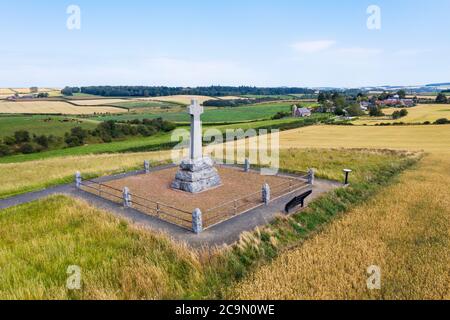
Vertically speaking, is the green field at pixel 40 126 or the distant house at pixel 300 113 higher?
the distant house at pixel 300 113

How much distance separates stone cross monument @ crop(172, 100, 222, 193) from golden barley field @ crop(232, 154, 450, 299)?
849cm

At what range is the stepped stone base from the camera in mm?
17906

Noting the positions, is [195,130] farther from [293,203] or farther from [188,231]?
[293,203]

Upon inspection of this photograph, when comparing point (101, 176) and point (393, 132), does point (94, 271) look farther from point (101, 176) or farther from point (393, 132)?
point (393, 132)

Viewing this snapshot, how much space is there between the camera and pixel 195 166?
708 inches

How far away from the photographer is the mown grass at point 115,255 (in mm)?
8227

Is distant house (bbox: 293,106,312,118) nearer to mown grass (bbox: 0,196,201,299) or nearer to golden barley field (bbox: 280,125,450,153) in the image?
golden barley field (bbox: 280,125,450,153)

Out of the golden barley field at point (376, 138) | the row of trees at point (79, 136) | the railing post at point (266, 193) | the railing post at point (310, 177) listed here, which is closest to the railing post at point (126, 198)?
the railing post at point (266, 193)

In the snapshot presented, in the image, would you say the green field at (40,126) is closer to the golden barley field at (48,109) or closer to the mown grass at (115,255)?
the golden barley field at (48,109)

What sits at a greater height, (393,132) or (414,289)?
(393,132)

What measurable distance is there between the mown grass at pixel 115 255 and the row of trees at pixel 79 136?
46.7m
